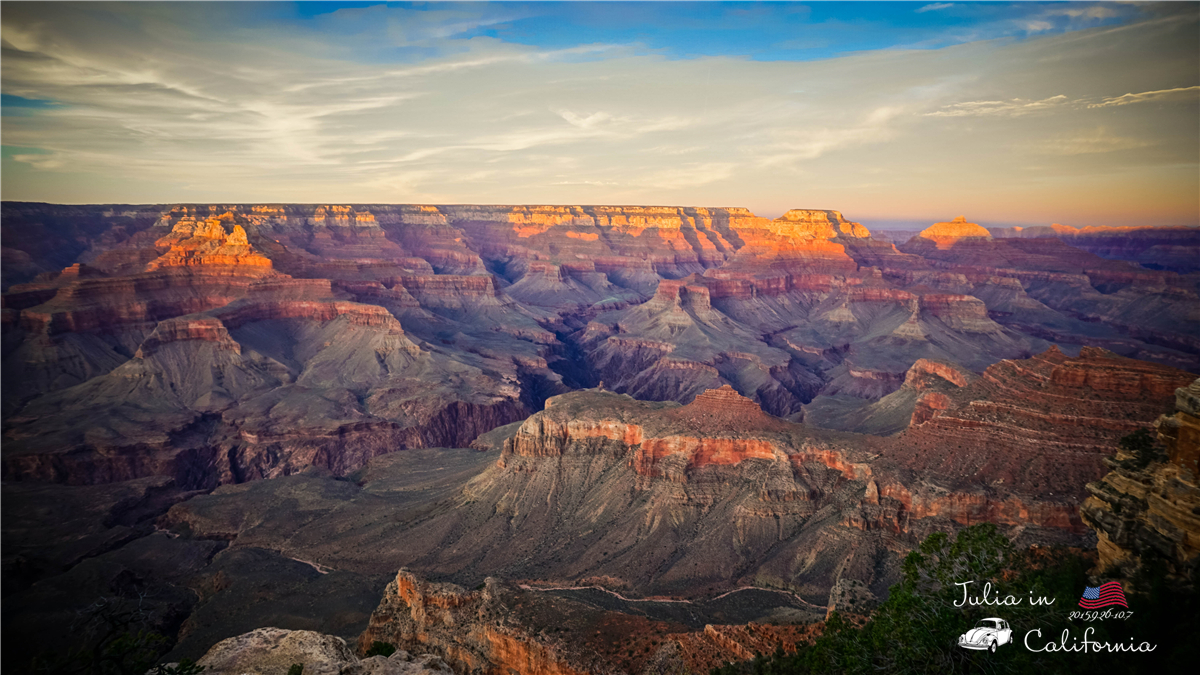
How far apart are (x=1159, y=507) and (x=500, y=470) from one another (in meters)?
55.5

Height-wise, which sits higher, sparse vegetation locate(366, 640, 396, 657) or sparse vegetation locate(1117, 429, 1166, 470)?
sparse vegetation locate(1117, 429, 1166, 470)

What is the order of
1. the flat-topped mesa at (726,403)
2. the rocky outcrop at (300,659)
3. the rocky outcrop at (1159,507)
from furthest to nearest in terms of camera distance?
the flat-topped mesa at (726,403)
the rocky outcrop at (300,659)
the rocky outcrop at (1159,507)

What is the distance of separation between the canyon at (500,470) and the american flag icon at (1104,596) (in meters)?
2.89

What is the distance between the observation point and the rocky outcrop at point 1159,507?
74.9 ft

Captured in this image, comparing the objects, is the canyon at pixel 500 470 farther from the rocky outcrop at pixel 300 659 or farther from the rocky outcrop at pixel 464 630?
the rocky outcrop at pixel 300 659

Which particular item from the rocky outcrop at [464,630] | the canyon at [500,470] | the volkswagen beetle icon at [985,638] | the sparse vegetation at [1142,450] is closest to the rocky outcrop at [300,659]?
the canyon at [500,470]

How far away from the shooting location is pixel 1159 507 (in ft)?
78.9

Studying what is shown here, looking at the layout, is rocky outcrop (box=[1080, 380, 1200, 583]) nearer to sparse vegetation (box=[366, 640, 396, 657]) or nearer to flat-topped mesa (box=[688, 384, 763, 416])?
sparse vegetation (box=[366, 640, 396, 657])

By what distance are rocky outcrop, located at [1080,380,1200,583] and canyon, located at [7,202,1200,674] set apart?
249 mm

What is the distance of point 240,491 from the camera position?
78875 mm

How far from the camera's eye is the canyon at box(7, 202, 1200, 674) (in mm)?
43625

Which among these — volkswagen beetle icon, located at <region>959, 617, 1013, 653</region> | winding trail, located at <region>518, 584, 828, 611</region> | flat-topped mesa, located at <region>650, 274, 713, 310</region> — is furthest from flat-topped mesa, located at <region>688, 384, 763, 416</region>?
flat-topped mesa, located at <region>650, 274, 713, 310</region>

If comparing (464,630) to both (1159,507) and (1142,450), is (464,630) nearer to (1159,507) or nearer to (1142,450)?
(1159,507)

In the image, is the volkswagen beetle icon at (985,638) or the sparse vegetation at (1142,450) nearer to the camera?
the volkswagen beetle icon at (985,638)
